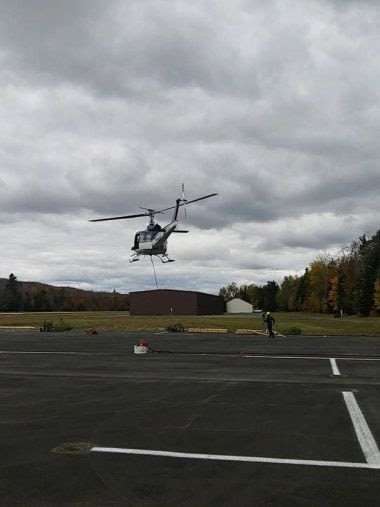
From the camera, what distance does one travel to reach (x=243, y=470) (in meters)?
6.84

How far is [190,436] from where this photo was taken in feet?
28.7

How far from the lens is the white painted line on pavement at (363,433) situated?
7406mm

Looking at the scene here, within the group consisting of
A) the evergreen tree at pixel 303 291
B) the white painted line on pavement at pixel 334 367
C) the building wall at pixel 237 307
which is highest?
the evergreen tree at pixel 303 291

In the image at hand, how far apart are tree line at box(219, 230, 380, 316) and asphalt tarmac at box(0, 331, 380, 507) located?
8691 centimetres

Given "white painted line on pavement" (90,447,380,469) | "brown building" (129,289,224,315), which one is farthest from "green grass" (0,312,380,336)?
"white painted line on pavement" (90,447,380,469)

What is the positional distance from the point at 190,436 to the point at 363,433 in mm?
2859

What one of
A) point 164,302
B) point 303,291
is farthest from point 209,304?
point 303,291

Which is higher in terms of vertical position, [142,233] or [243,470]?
[142,233]

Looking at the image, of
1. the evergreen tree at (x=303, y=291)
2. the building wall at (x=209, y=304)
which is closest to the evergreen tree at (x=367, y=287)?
the building wall at (x=209, y=304)

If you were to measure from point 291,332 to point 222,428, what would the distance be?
3237cm

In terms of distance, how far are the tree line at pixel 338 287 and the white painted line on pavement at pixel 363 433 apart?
89.1 metres

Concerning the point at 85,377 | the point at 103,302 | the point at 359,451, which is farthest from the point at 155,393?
the point at 103,302

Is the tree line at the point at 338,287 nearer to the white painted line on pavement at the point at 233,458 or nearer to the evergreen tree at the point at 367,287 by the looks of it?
the evergreen tree at the point at 367,287

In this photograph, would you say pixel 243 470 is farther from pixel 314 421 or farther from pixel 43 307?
pixel 43 307
